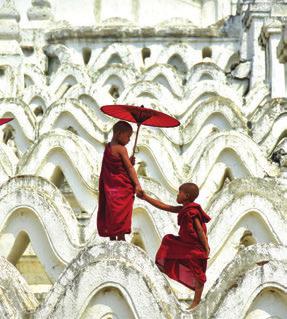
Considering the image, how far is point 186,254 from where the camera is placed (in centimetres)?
795

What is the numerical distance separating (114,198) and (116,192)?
0.16 ft

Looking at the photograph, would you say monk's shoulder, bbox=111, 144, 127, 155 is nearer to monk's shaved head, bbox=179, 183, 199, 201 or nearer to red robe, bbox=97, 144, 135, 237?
red robe, bbox=97, 144, 135, 237

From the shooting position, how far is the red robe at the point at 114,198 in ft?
26.2

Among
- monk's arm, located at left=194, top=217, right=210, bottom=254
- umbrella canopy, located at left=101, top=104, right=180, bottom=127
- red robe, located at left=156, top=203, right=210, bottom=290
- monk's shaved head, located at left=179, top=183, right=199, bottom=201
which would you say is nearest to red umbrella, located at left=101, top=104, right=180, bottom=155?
umbrella canopy, located at left=101, top=104, right=180, bottom=127

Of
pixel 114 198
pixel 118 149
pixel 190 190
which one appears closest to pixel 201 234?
pixel 190 190

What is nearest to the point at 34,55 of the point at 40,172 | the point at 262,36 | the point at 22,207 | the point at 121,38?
the point at 121,38

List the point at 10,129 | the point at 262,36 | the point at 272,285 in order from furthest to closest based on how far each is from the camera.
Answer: the point at 262,36 → the point at 10,129 → the point at 272,285

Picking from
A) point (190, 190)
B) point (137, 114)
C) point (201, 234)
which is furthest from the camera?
point (137, 114)

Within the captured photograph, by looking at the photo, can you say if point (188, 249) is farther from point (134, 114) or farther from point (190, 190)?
point (134, 114)

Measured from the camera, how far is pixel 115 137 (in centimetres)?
826

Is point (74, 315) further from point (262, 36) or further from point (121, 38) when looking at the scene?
point (121, 38)

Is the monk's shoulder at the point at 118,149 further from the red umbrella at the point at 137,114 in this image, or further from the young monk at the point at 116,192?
the red umbrella at the point at 137,114

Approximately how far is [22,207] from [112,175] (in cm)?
158

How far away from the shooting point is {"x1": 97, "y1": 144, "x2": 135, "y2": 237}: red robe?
7996 mm
